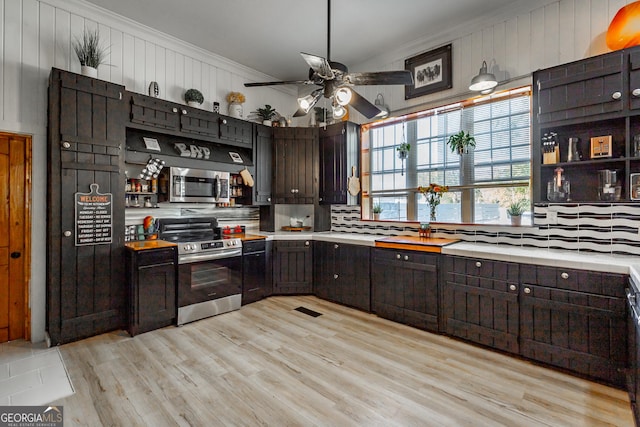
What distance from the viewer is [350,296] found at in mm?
3904

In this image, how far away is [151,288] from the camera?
3.14 m

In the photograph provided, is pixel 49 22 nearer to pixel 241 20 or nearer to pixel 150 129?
pixel 150 129

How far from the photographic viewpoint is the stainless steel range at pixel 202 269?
338 cm

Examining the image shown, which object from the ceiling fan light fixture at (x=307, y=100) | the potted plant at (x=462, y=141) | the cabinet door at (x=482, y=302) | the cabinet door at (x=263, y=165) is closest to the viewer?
the ceiling fan light fixture at (x=307, y=100)

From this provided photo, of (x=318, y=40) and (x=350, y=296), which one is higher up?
(x=318, y=40)

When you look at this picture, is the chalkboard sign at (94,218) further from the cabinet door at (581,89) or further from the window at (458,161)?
the cabinet door at (581,89)

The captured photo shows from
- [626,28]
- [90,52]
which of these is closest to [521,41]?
[626,28]

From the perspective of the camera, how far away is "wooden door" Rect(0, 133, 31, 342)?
286 centimetres

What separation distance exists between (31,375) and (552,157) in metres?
4.75

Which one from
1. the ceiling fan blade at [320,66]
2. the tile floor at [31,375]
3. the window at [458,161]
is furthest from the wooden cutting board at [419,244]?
the tile floor at [31,375]

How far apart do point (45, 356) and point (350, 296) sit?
10.1 feet

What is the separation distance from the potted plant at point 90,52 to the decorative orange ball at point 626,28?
471 cm

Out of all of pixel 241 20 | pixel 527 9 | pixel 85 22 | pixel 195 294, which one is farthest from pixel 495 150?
pixel 85 22

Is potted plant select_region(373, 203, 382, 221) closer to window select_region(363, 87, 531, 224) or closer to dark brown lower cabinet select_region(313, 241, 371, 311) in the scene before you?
window select_region(363, 87, 531, 224)
